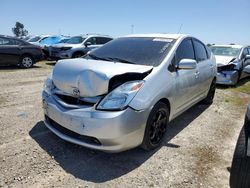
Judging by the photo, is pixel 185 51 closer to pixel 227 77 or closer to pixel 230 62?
pixel 227 77

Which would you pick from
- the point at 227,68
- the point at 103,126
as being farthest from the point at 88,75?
the point at 227,68

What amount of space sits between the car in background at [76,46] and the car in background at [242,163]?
11073mm

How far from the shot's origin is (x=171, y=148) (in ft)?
11.8

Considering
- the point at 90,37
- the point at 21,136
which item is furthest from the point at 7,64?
the point at 21,136

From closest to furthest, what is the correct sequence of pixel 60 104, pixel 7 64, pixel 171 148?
pixel 60 104 < pixel 171 148 < pixel 7 64

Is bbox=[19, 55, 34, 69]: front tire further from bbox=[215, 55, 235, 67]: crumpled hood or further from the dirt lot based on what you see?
bbox=[215, 55, 235, 67]: crumpled hood

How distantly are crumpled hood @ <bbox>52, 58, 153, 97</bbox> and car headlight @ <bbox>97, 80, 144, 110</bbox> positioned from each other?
0.14 meters

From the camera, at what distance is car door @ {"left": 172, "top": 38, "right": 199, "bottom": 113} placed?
12.5 feet

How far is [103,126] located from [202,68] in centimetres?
295

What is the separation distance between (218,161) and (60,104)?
230 centimetres

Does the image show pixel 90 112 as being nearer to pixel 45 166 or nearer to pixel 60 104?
pixel 60 104

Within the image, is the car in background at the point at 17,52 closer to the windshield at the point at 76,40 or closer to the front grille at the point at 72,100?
the windshield at the point at 76,40

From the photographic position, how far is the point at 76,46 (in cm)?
1279

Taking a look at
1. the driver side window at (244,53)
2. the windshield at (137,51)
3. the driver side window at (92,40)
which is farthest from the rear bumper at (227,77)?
the driver side window at (92,40)
